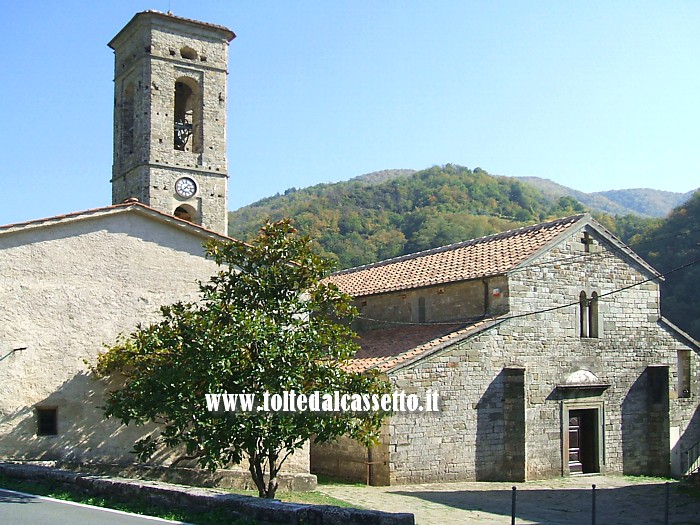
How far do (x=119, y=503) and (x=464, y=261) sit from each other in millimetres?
15147

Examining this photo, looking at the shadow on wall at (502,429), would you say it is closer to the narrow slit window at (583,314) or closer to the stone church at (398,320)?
the stone church at (398,320)

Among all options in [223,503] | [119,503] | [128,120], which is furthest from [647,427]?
[128,120]

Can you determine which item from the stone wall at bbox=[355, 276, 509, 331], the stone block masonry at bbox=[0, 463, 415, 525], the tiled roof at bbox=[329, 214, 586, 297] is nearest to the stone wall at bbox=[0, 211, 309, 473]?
the stone block masonry at bbox=[0, 463, 415, 525]

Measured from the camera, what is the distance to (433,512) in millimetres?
15492

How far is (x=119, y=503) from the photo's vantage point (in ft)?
35.5

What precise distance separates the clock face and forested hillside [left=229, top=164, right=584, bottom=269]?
3126 cm

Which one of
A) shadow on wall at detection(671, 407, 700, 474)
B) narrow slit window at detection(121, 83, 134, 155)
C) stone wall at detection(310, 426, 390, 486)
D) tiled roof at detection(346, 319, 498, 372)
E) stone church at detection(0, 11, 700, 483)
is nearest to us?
stone church at detection(0, 11, 700, 483)

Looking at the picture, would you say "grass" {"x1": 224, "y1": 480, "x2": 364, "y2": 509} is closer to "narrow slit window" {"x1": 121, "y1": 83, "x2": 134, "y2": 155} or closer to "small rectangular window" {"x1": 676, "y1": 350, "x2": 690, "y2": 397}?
"small rectangular window" {"x1": 676, "y1": 350, "x2": 690, "y2": 397}

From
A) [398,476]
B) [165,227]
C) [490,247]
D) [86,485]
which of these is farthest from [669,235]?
[86,485]

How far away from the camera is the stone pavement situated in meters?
15.3

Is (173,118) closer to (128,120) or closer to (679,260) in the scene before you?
(128,120)

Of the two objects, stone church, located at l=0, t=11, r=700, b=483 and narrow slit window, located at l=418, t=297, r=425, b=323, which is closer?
stone church, located at l=0, t=11, r=700, b=483

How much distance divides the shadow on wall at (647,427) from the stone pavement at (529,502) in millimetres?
2112

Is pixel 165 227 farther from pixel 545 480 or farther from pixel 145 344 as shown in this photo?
pixel 545 480
